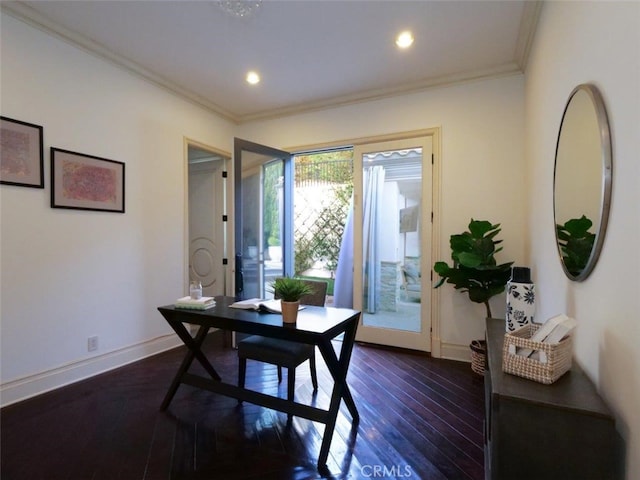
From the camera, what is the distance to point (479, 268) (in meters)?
2.80

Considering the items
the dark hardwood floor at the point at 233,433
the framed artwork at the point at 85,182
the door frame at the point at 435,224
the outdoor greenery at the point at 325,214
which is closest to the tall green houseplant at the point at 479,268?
the door frame at the point at 435,224

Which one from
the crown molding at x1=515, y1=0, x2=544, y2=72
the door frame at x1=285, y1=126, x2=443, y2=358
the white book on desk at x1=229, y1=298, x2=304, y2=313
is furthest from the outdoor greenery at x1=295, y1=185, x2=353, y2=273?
the white book on desk at x1=229, y1=298, x2=304, y2=313

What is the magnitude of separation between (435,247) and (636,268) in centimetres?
254

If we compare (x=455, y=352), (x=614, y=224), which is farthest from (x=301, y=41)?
(x=455, y=352)

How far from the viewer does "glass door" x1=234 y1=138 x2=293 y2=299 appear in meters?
3.50

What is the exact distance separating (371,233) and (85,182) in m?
2.86

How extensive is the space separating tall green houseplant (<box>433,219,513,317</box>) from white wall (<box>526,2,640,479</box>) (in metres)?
0.98

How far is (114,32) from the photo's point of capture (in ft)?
8.90

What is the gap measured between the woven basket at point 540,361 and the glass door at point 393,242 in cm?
221

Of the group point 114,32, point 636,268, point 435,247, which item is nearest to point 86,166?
point 114,32

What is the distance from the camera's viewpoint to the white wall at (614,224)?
0.97m

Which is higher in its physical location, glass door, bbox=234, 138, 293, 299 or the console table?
glass door, bbox=234, 138, 293, 299

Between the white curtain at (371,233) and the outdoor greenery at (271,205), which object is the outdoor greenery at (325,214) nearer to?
the outdoor greenery at (271,205)

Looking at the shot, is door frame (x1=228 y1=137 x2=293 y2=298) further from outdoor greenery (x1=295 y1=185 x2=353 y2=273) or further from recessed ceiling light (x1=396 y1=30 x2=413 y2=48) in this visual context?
outdoor greenery (x1=295 y1=185 x2=353 y2=273)
